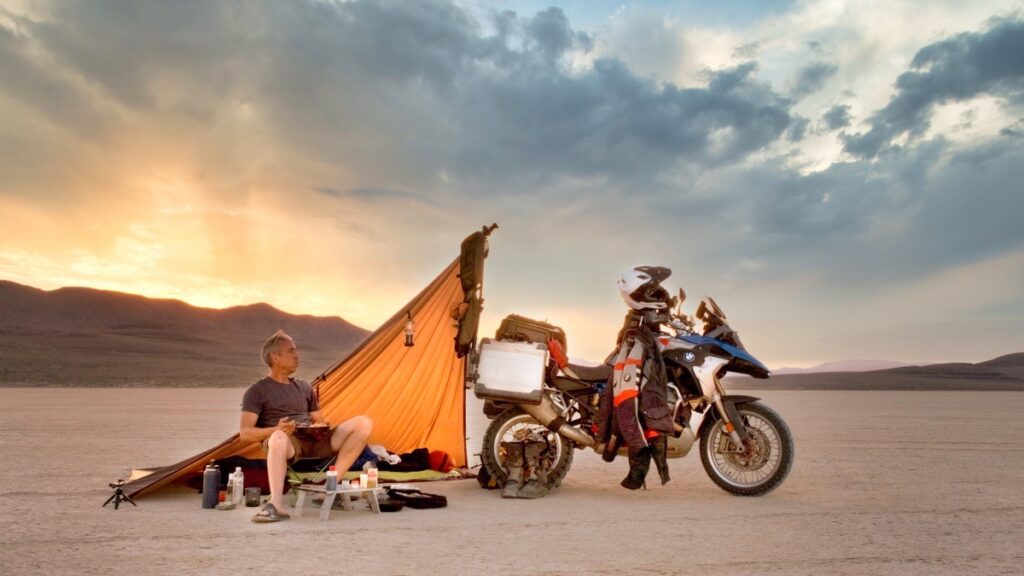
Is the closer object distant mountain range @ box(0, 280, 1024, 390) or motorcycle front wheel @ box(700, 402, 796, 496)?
Result: motorcycle front wheel @ box(700, 402, 796, 496)

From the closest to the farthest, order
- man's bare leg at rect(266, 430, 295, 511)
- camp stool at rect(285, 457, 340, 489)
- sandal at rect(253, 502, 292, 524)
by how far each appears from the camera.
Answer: sandal at rect(253, 502, 292, 524) < man's bare leg at rect(266, 430, 295, 511) < camp stool at rect(285, 457, 340, 489)

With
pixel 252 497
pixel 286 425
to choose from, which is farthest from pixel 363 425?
pixel 252 497

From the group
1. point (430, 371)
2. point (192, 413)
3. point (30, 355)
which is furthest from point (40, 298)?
point (430, 371)

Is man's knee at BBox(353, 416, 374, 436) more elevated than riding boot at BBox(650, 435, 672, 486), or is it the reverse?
man's knee at BBox(353, 416, 374, 436)

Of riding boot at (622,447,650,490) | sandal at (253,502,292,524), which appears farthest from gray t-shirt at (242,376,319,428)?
riding boot at (622,447,650,490)

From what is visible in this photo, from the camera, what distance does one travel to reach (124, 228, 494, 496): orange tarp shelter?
940 cm

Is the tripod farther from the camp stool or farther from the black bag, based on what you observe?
the black bag

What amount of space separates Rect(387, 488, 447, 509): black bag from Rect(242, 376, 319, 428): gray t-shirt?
1061 millimetres

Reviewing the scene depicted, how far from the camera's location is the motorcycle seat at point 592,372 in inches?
347

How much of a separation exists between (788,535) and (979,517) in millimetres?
2028

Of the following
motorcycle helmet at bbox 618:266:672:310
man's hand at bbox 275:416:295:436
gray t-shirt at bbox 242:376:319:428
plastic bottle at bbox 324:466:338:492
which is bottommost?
plastic bottle at bbox 324:466:338:492

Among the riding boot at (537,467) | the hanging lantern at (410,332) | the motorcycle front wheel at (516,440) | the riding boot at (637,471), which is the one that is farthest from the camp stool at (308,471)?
the riding boot at (637,471)

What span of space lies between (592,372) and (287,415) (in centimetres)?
319

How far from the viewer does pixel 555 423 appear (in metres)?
8.61
